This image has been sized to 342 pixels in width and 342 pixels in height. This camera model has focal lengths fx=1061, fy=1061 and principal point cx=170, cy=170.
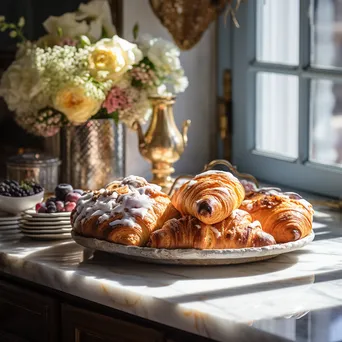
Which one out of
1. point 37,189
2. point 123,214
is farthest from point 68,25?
point 123,214

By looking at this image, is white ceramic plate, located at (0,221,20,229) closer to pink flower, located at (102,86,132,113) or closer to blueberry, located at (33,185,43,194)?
blueberry, located at (33,185,43,194)

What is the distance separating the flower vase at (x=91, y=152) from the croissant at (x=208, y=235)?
2.57 ft

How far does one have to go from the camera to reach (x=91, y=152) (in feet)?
9.18

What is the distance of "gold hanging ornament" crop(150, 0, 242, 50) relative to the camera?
2844 millimetres

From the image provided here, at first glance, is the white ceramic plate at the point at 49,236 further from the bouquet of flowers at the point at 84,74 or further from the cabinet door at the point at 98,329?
the bouquet of flowers at the point at 84,74

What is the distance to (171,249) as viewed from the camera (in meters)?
2.01

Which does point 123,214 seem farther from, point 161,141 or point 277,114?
point 277,114

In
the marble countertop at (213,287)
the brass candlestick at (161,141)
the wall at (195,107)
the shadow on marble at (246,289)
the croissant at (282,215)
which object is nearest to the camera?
the marble countertop at (213,287)

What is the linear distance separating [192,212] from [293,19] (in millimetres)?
1014

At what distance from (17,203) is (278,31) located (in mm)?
929

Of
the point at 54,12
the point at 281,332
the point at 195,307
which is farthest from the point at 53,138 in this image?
the point at 281,332

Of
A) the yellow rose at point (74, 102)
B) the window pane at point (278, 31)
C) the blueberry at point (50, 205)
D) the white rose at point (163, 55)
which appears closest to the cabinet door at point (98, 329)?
the blueberry at point (50, 205)

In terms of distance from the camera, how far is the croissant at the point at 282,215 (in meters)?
2.07

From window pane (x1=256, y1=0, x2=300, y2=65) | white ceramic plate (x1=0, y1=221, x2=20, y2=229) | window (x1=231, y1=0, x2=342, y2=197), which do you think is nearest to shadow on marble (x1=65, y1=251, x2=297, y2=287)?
white ceramic plate (x1=0, y1=221, x2=20, y2=229)
